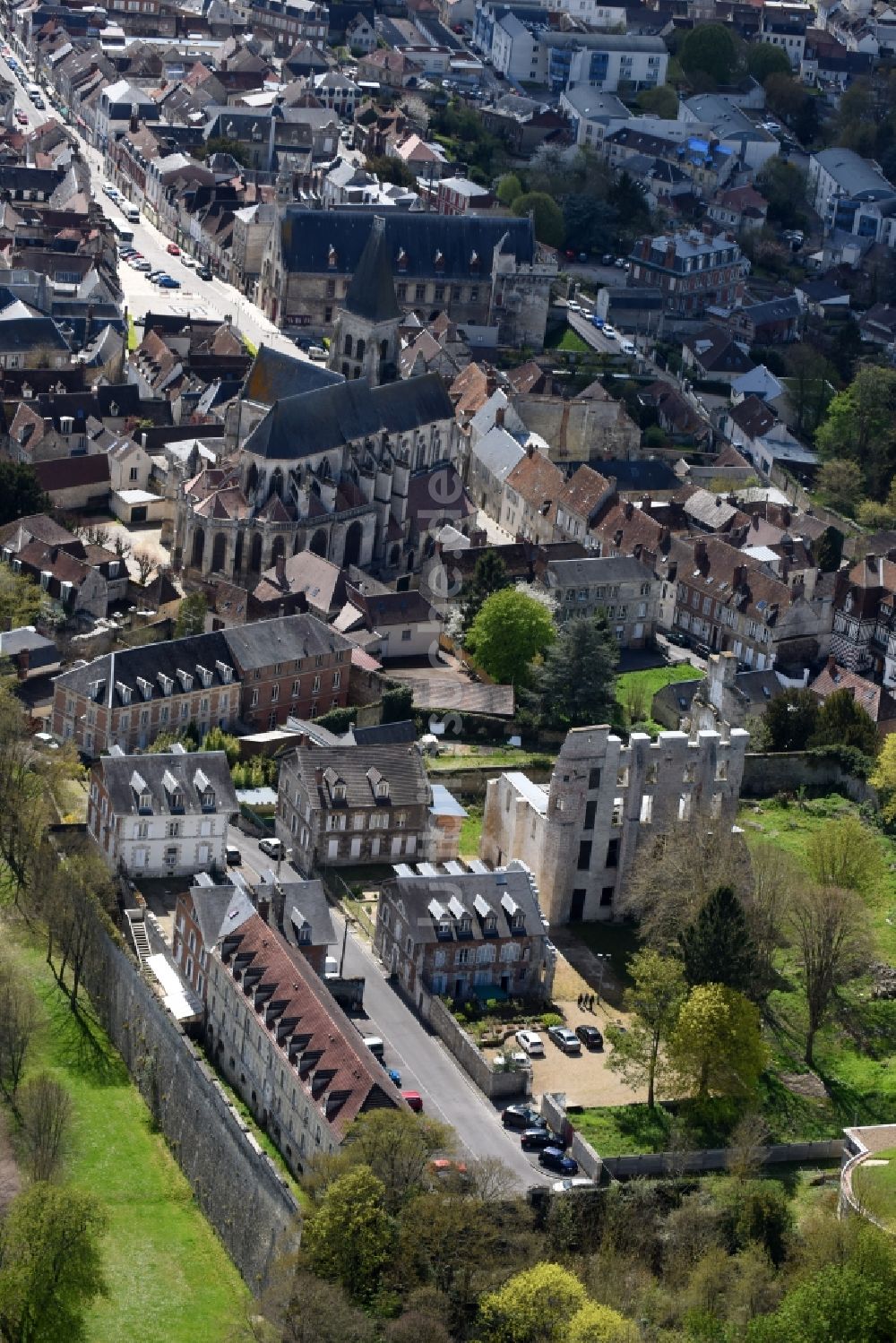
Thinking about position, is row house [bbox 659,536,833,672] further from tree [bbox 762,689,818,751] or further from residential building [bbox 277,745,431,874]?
residential building [bbox 277,745,431,874]

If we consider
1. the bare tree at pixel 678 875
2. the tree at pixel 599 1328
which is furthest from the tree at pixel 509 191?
the tree at pixel 599 1328

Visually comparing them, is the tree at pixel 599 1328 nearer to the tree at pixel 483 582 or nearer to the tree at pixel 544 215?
the tree at pixel 483 582

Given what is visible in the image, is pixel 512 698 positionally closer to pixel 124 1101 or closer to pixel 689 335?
pixel 124 1101

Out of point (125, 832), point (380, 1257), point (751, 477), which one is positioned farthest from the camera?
point (751, 477)

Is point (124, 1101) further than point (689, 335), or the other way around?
point (689, 335)

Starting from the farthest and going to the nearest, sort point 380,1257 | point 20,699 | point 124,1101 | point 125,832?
point 20,699 < point 125,832 < point 124,1101 < point 380,1257

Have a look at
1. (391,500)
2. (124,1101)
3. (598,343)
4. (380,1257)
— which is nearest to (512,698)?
(391,500)
